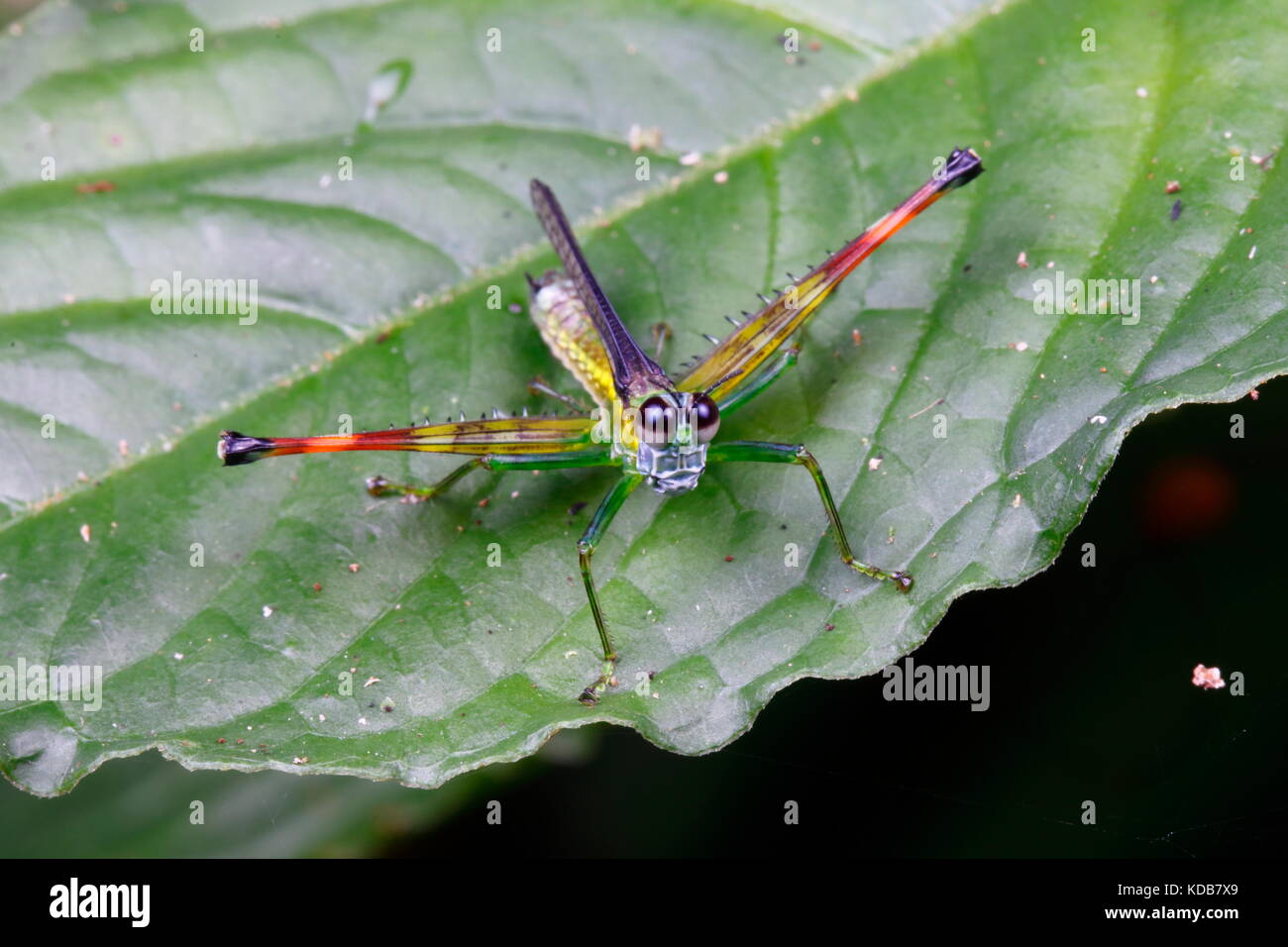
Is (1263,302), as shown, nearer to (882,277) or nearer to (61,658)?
(882,277)

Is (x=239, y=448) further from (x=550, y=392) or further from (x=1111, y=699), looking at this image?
(x=1111, y=699)

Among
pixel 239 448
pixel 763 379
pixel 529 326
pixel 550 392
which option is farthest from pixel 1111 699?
pixel 239 448

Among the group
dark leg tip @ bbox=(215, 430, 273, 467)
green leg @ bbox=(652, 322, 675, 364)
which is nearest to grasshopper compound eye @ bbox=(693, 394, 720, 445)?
green leg @ bbox=(652, 322, 675, 364)

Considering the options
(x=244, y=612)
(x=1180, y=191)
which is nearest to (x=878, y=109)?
(x=1180, y=191)

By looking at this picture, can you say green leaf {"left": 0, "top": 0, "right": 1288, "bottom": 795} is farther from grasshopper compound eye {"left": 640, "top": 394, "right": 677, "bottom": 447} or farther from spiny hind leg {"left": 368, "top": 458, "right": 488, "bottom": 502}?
grasshopper compound eye {"left": 640, "top": 394, "right": 677, "bottom": 447}

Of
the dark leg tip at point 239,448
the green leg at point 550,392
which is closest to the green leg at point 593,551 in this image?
the green leg at point 550,392

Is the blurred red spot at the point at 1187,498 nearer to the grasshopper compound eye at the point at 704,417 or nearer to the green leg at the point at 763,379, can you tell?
the green leg at the point at 763,379
